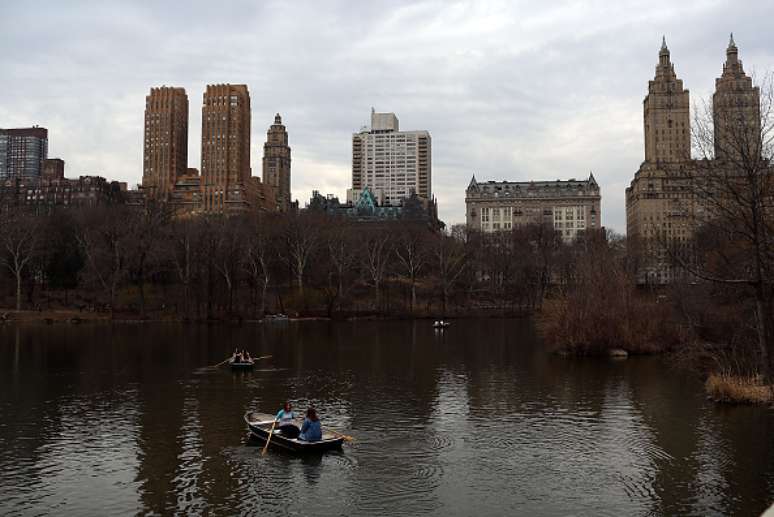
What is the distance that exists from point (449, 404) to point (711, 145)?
604 inches

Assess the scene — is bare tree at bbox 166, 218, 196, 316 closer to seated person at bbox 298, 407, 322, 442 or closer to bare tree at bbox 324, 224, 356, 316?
bare tree at bbox 324, 224, 356, 316

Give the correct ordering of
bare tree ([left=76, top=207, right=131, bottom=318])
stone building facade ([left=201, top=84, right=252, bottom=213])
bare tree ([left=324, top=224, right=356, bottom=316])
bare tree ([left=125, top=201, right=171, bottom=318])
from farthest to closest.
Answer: stone building facade ([left=201, top=84, right=252, bottom=213]), bare tree ([left=324, top=224, right=356, bottom=316]), bare tree ([left=76, top=207, right=131, bottom=318]), bare tree ([left=125, top=201, right=171, bottom=318])

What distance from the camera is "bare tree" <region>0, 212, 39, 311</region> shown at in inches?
3372

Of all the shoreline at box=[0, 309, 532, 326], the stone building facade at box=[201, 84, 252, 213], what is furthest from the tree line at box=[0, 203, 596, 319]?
the stone building facade at box=[201, 84, 252, 213]

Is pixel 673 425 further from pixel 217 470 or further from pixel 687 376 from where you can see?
pixel 217 470

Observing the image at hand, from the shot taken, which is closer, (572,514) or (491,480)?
(572,514)

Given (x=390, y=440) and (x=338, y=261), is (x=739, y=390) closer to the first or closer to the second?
(x=390, y=440)

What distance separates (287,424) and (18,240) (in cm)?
8072

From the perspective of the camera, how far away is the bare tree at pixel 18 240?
8566 cm

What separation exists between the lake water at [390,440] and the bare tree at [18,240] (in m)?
46.6

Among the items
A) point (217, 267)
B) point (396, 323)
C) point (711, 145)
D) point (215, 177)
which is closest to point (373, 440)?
point (711, 145)

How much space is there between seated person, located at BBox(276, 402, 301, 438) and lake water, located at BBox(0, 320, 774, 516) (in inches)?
32.9

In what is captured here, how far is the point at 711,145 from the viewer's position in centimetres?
2805

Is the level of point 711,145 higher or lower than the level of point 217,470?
higher
